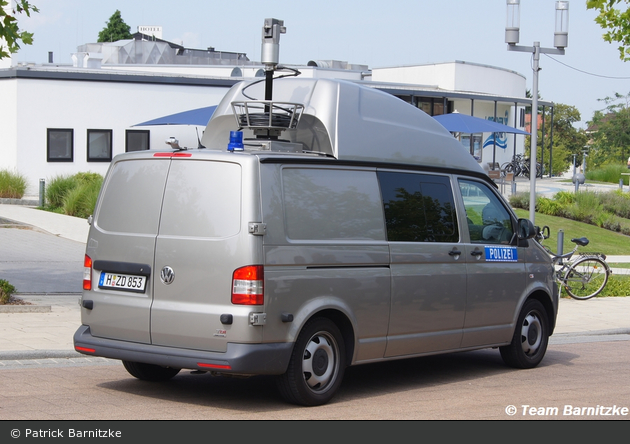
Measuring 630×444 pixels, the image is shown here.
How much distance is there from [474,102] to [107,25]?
61988mm

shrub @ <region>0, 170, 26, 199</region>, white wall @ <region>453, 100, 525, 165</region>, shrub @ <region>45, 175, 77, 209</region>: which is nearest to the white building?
shrub @ <region>0, 170, 26, 199</region>

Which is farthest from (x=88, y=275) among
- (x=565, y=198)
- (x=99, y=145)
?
(x=99, y=145)

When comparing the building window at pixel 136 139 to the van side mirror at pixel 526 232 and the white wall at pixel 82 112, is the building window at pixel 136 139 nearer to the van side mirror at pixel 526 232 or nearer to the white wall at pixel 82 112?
the white wall at pixel 82 112

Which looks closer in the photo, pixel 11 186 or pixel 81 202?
pixel 81 202

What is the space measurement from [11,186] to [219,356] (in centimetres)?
2420

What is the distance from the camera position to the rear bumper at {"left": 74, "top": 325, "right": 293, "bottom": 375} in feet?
21.4

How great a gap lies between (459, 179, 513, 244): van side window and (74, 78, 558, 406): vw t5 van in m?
0.05

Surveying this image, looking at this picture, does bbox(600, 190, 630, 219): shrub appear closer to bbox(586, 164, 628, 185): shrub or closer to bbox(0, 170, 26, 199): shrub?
bbox(586, 164, 628, 185): shrub

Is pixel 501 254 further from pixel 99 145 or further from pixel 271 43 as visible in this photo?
pixel 99 145

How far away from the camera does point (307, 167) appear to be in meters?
7.16

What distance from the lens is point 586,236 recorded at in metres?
25.1

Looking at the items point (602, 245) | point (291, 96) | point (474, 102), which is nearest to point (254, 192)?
point (291, 96)

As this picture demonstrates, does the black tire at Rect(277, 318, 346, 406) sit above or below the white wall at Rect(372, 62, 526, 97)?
below
